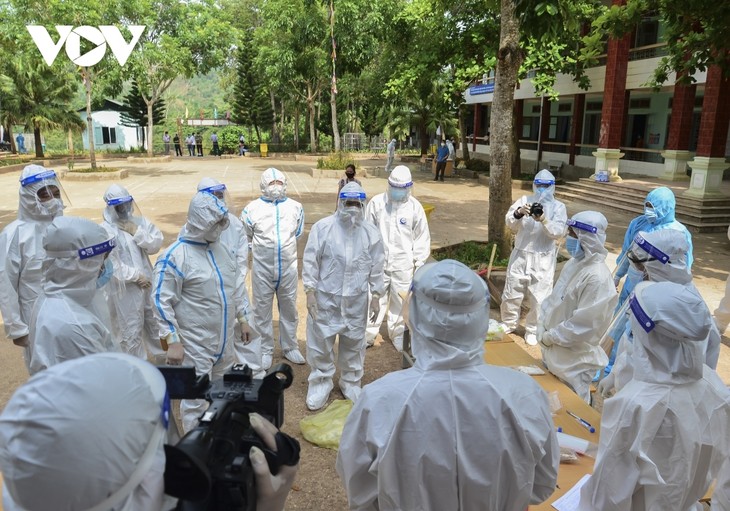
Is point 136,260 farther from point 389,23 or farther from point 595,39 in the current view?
point 389,23

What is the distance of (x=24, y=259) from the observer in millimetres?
3951

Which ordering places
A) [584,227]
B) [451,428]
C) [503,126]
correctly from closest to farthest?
[451,428] → [584,227] → [503,126]

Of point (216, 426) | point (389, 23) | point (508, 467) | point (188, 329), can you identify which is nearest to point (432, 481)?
point (508, 467)

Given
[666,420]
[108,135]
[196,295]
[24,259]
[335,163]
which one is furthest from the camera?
[108,135]

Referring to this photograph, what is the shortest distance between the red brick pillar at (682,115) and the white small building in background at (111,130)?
32.7m

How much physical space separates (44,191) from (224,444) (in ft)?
11.8

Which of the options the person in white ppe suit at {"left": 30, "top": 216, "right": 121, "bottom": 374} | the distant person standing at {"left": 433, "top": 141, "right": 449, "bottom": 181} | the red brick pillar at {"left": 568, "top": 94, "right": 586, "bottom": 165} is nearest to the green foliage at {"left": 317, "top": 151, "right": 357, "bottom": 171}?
the distant person standing at {"left": 433, "top": 141, "right": 449, "bottom": 181}

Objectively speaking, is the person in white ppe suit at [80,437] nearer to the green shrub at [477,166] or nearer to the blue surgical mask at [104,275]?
the blue surgical mask at [104,275]

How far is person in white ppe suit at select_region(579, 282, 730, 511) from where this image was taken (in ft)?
7.31

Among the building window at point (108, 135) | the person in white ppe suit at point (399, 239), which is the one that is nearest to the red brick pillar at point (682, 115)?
the person in white ppe suit at point (399, 239)

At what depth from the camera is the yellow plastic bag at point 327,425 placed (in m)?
4.00

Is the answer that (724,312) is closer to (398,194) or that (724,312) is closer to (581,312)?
Answer: (581,312)

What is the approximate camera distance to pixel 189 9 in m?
25.2

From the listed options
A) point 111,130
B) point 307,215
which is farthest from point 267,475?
point 111,130
